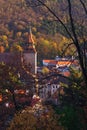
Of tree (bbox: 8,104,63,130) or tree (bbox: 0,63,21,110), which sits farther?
tree (bbox: 0,63,21,110)

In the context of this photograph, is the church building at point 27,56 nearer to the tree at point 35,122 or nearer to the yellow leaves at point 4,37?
the yellow leaves at point 4,37

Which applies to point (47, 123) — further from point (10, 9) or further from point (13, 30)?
point (10, 9)

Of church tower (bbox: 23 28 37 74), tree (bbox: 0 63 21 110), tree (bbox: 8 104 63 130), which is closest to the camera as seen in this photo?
tree (bbox: 8 104 63 130)

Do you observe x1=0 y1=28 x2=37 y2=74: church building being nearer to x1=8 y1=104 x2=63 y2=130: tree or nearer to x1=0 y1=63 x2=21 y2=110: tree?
x1=0 y1=63 x2=21 y2=110: tree

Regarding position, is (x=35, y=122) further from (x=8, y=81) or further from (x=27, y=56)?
(x=27, y=56)

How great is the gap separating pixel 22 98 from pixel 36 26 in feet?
166

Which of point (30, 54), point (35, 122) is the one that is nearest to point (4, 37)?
point (30, 54)

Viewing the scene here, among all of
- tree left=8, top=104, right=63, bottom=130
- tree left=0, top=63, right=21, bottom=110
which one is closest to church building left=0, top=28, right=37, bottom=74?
tree left=0, top=63, right=21, bottom=110

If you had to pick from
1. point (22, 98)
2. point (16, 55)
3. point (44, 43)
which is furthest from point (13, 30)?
point (22, 98)

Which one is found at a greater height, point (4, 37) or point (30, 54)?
point (4, 37)

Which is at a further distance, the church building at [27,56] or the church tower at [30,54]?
the church tower at [30,54]

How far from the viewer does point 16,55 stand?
4622 centimetres

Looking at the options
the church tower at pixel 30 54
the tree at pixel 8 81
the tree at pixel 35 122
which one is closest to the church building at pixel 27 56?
the church tower at pixel 30 54

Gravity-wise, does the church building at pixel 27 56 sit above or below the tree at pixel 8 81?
below
